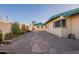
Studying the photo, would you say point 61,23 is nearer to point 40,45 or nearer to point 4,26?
point 40,45

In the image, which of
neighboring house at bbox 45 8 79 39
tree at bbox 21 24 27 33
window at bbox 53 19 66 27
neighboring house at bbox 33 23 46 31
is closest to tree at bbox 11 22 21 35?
tree at bbox 21 24 27 33

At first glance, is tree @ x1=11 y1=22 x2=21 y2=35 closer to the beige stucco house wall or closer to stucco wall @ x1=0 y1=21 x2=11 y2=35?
stucco wall @ x1=0 y1=21 x2=11 y2=35

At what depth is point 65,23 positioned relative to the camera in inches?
196

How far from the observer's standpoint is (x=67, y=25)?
4.96 meters

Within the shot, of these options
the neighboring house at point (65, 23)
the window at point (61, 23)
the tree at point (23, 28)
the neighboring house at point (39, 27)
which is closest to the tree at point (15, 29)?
the tree at point (23, 28)

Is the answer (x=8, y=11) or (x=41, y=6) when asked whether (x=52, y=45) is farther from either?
(x=8, y=11)

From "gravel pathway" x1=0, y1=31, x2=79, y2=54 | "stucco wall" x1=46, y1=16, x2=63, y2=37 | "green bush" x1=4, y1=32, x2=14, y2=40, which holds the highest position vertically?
"stucco wall" x1=46, y1=16, x2=63, y2=37

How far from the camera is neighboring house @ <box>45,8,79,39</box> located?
15.8 ft

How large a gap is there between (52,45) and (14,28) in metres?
1.23

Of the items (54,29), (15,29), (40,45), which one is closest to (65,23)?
(54,29)

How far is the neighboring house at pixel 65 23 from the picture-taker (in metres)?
4.81
